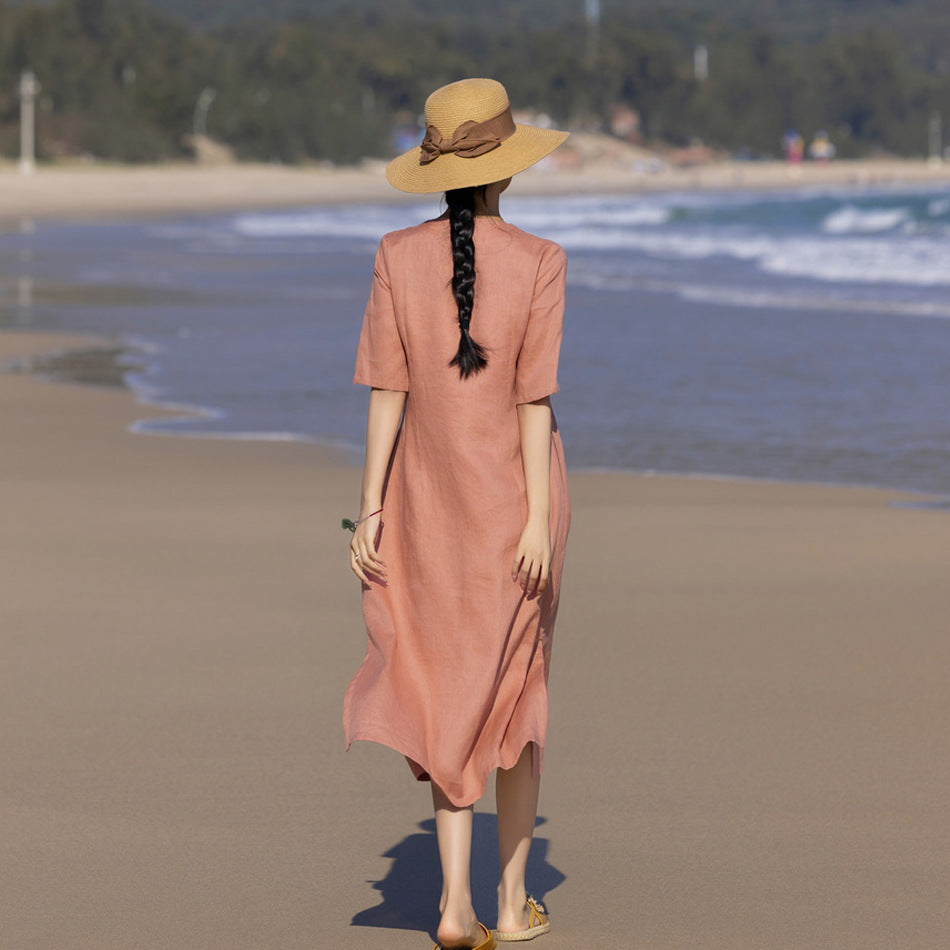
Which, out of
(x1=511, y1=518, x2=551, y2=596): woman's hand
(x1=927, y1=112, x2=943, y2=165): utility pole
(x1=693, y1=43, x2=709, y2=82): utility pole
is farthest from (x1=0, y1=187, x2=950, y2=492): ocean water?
(x1=927, y1=112, x2=943, y2=165): utility pole

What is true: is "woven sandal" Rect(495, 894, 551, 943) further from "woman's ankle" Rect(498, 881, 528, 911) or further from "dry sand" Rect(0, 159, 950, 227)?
"dry sand" Rect(0, 159, 950, 227)

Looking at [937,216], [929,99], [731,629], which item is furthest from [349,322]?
[929,99]

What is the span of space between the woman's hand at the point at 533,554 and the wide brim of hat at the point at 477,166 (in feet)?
2.02

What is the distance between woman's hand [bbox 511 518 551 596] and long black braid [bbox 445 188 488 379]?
0.98ft

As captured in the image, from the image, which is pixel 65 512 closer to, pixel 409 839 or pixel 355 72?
pixel 409 839

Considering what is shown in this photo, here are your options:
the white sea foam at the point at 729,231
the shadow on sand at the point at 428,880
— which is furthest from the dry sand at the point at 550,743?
the white sea foam at the point at 729,231

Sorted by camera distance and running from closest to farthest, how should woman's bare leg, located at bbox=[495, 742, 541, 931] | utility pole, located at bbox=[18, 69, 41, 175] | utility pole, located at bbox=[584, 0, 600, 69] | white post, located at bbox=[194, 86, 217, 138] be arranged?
woman's bare leg, located at bbox=[495, 742, 541, 931] < utility pole, located at bbox=[18, 69, 41, 175] < white post, located at bbox=[194, 86, 217, 138] < utility pole, located at bbox=[584, 0, 600, 69]

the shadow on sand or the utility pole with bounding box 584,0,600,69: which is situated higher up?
the utility pole with bounding box 584,0,600,69

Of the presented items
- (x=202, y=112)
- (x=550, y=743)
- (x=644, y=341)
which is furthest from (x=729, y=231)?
(x=202, y=112)

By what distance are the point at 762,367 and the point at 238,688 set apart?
347 inches

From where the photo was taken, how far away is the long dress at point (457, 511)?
3197mm

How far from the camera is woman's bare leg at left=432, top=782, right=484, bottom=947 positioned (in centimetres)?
324

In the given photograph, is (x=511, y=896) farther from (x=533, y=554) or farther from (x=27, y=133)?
(x=27, y=133)

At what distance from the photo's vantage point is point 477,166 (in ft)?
10.5
